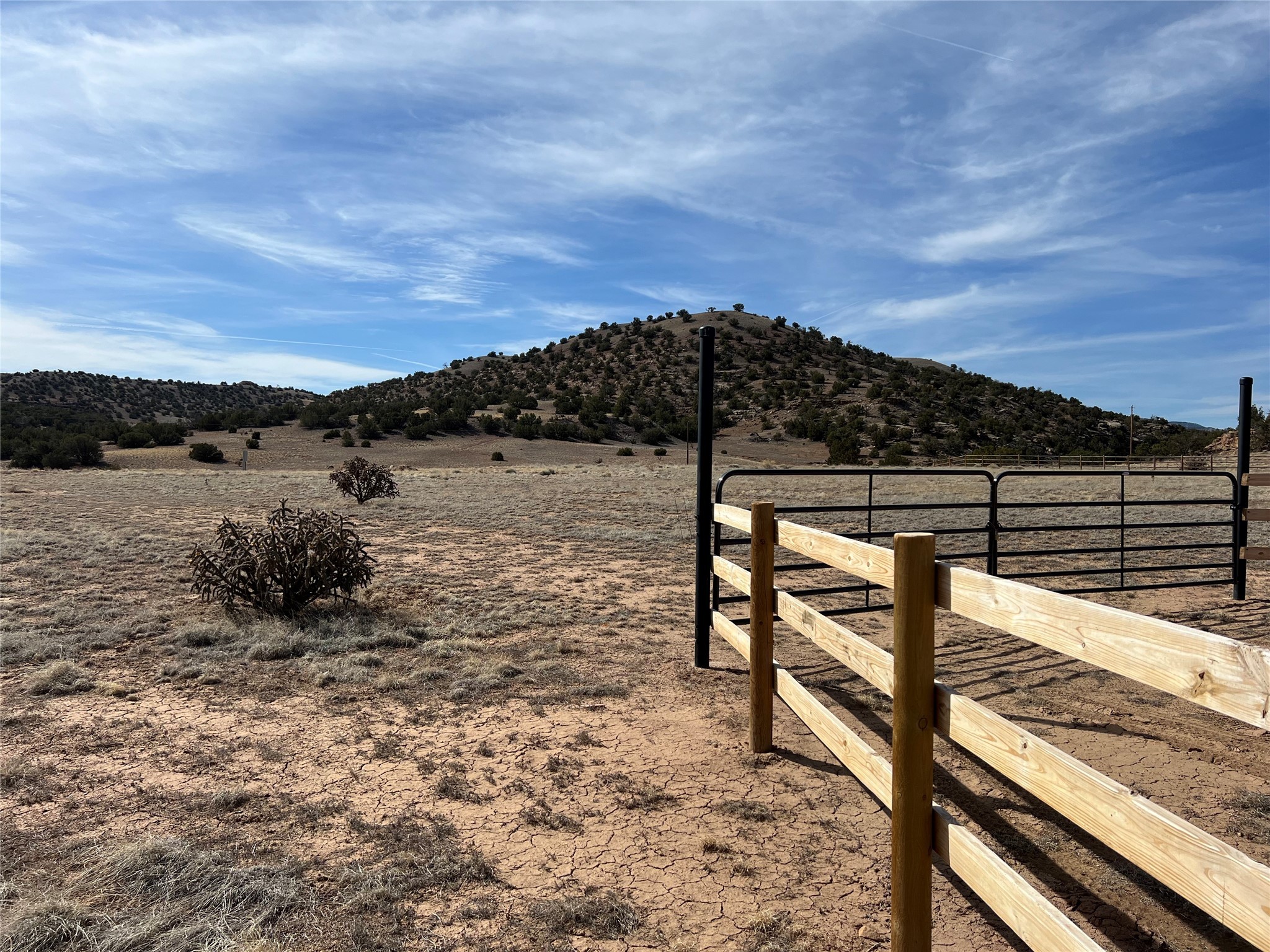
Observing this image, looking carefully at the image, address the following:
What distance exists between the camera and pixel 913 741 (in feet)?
8.45

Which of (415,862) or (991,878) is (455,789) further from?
(991,878)

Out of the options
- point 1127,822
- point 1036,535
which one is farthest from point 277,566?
point 1036,535

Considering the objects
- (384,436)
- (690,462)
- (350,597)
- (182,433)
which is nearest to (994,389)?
(690,462)

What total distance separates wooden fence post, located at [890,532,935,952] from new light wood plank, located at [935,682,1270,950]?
14 cm

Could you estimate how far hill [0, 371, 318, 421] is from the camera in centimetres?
8938

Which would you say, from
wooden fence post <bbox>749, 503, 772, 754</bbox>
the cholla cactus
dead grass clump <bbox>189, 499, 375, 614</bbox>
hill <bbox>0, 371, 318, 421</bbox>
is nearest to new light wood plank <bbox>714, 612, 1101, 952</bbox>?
wooden fence post <bbox>749, 503, 772, 754</bbox>

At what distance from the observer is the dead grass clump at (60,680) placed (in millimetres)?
5840

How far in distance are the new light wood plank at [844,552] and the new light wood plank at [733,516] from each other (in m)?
0.57

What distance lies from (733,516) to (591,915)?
2.84 m

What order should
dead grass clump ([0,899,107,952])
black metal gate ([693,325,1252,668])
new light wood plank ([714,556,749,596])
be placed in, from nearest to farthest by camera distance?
dead grass clump ([0,899,107,952]), new light wood plank ([714,556,749,596]), black metal gate ([693,325,1252,668])

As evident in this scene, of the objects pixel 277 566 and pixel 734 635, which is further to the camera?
pixel 277 566

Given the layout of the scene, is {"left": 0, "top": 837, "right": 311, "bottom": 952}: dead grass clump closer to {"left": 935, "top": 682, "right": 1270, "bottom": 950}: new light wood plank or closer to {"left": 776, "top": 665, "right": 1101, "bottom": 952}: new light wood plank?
{"left": 776, "top": 665, "right": 1101, "bottom": 952}: new light wood plank

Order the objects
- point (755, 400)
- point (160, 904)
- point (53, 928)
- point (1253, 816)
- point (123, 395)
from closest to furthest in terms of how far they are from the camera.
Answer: point (53, 928) → point (160, 904) → point (1253, 816) → point (755, 400) → point (123, 395)

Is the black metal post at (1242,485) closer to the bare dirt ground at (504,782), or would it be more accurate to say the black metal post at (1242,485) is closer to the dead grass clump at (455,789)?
the bare dirt ground at (504,782)
